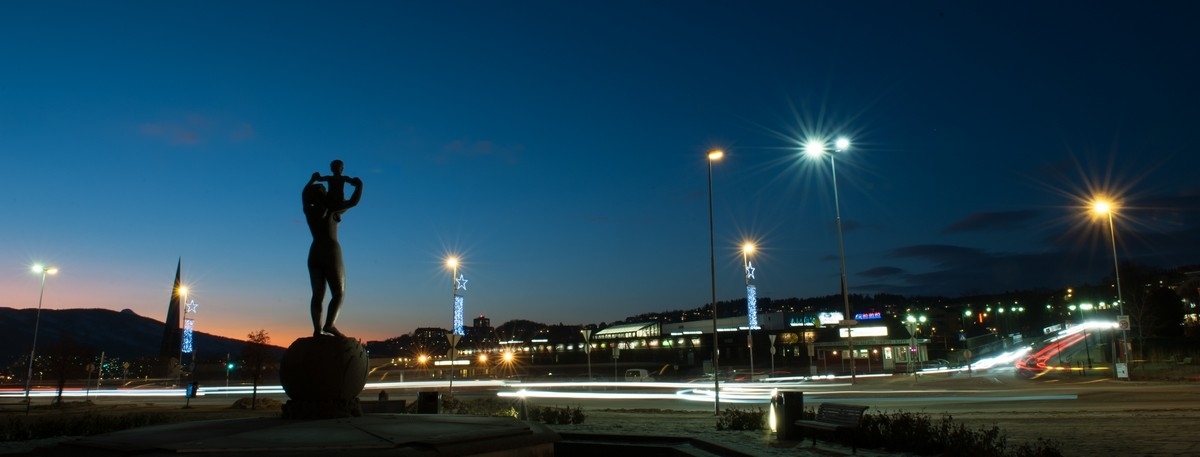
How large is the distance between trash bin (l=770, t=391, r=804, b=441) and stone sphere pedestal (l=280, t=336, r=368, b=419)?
26.2 ft

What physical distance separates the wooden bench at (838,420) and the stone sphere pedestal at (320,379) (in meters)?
8.08

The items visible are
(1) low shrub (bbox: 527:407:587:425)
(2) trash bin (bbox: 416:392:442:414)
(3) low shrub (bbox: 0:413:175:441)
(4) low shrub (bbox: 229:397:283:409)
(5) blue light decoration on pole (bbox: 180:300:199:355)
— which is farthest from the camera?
(5) blue light decoration on pole (bbox: 180:300:199:355)

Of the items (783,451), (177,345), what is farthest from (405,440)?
(177,345)

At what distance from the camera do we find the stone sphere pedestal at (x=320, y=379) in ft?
39.0

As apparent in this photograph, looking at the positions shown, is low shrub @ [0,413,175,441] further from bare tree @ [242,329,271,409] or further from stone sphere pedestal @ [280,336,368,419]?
bare tree @ [242,329,271,409]

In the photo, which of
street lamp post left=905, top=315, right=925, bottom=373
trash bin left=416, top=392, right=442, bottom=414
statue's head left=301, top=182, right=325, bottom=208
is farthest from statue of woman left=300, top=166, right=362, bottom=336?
street lamp post left=905, top=315, right=925, bottom=373

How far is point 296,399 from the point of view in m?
12.0

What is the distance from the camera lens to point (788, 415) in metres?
14.4

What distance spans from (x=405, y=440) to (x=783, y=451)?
6.56 m

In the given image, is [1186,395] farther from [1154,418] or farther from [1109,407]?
[1154,418]

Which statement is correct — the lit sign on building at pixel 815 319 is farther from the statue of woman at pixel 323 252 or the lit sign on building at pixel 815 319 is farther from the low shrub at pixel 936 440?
the statue of woman at pixel 323 252

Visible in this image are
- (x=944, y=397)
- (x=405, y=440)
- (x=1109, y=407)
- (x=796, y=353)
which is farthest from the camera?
(x=796, y=353)

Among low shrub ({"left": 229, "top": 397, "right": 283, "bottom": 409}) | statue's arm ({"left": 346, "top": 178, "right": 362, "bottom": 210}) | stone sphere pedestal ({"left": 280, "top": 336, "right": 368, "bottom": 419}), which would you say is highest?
statue's arm ({"left": 346, "top": 178, "right": 362, "bottom": 210})

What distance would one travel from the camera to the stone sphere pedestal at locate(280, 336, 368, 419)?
1188 centimetres
